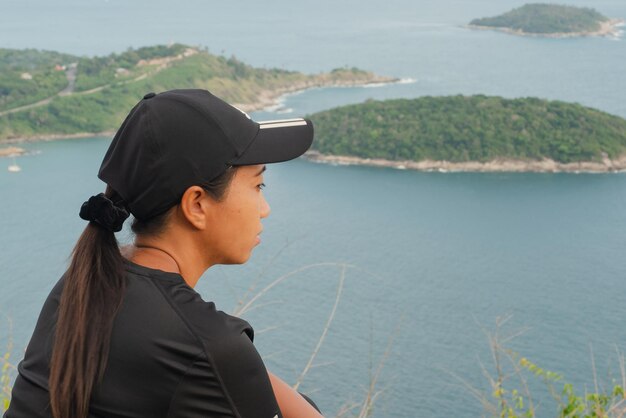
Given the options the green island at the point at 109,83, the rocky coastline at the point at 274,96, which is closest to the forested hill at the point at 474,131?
the green island at the point at 109,83

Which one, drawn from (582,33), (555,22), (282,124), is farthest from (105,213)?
(582,33)

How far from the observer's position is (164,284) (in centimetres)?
82

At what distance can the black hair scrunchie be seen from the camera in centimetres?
86

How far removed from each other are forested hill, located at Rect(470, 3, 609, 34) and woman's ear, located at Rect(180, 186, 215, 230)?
204ft

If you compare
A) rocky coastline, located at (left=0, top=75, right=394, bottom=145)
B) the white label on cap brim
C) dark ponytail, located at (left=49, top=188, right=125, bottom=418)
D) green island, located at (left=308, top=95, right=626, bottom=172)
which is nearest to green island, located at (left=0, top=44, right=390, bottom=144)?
rocky coastline, located at (left=0, top=75, right=394, bottom=145)

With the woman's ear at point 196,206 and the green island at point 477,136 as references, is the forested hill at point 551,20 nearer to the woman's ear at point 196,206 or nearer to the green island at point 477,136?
the green island at point 477,136

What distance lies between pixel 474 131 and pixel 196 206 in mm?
33970

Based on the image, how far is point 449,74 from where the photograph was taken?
49.0 m

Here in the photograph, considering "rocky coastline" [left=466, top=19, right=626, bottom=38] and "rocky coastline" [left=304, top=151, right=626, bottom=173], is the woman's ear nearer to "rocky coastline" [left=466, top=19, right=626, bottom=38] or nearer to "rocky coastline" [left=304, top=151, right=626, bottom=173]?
"rocky coastline" [left=304, top=151, right=626, bottom=173]

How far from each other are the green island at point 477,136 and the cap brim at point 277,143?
105 ft

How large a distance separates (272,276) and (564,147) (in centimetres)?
1528

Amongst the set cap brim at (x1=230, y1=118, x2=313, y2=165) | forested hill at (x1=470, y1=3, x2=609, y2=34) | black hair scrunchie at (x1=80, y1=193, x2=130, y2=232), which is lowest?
forested hill at (x1=470, y1=3, x2=609, y2=34)

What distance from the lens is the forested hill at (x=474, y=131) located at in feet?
108

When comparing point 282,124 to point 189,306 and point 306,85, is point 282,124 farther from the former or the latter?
point 306,85
